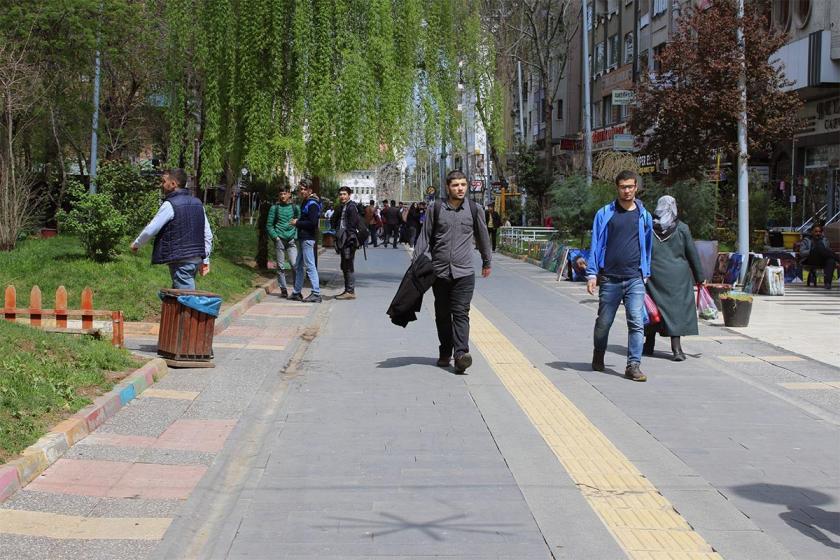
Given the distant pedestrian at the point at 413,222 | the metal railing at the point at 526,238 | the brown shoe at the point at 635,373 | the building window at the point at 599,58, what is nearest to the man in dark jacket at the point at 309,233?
the brown shoe at the point at 635,373

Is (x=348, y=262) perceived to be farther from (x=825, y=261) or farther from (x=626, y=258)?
(x=825, y=261)

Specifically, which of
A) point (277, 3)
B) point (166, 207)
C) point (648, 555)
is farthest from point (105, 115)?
point (648, 555)

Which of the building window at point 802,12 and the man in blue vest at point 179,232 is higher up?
the building window at point 802,12

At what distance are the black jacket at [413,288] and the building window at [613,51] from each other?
1659 inches

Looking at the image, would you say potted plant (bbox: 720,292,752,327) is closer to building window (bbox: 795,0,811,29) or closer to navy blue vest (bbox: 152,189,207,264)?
navy blue vest (bbox: 152,189,207,264)

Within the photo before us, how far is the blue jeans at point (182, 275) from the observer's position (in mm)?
10383

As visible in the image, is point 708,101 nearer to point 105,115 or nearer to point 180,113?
point 180,113

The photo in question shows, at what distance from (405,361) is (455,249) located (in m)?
1.56

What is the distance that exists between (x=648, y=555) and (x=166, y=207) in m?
6.79

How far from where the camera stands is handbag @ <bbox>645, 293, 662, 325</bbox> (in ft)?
35.8

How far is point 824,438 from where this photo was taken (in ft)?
24.5

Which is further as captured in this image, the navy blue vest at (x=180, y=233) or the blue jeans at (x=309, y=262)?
the blue jeans at (x=309, y=262)

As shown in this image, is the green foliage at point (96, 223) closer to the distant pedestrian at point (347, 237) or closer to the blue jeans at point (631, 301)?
the distant pedestrian at point (347, 237)

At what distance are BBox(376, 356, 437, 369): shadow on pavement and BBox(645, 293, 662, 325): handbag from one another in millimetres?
2281
